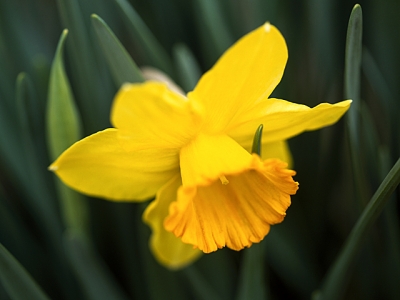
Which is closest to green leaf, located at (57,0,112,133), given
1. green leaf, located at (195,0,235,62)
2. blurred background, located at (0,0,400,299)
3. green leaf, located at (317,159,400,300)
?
blurred background, located at (0,0,400,299)

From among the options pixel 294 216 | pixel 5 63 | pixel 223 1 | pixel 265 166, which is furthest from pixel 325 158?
pixel 5 63

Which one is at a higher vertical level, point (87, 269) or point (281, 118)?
point (281, 118)

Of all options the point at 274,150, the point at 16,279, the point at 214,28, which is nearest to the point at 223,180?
the point at 274,150

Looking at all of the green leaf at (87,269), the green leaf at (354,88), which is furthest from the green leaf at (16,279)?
the green leaf at (354,88)

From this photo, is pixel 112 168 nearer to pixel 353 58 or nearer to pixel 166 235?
pixel 166 235

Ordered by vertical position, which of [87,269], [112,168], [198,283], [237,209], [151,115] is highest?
[151,115]

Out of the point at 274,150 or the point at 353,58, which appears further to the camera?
the point at 274,150
